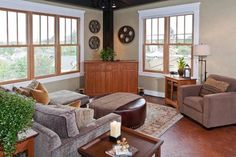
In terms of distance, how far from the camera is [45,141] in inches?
89.2

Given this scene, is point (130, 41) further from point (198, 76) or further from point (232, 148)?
point (232, 148)

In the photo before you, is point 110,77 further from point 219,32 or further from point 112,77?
point 219,32

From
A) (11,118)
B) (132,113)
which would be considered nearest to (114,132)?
(11,118)

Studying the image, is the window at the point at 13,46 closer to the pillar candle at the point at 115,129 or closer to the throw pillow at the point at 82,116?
the throw pillow at the point at 82,116

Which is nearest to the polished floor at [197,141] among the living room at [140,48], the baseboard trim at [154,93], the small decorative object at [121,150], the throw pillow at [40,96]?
the living room at [140,48]

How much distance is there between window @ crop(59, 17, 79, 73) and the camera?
6.34 meters

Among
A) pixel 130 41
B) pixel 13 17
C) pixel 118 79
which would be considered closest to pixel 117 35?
pixel 130 41

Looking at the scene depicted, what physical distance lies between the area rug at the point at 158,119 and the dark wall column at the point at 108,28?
2.57 metres

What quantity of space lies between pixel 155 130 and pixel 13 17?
3.84 metres

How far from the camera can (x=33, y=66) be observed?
5574mm

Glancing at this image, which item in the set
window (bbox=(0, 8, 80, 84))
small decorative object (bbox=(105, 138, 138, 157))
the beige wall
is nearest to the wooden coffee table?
small decorative object (bbox=(105, 138, 138, 157))

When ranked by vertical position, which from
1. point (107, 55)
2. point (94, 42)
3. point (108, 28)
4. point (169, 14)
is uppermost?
point (169, 14)

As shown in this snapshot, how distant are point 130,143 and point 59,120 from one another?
774mm

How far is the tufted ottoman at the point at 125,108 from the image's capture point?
12.9 feet
